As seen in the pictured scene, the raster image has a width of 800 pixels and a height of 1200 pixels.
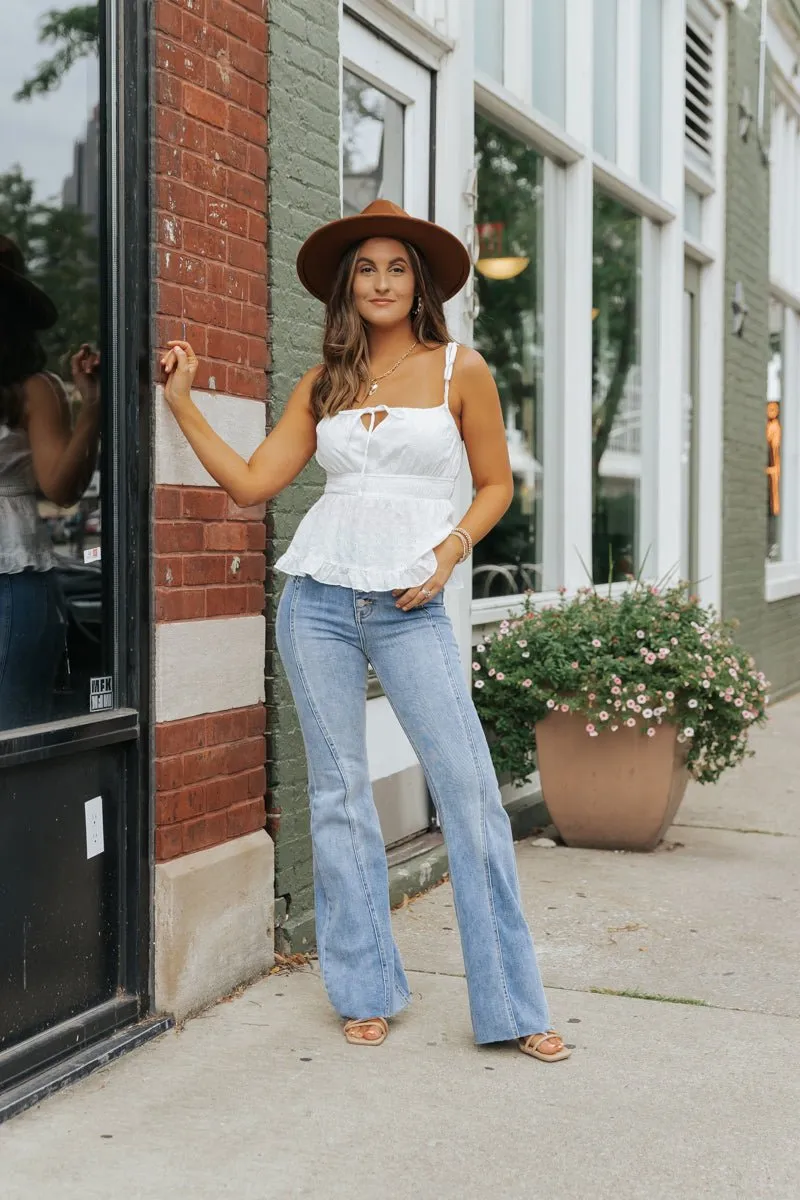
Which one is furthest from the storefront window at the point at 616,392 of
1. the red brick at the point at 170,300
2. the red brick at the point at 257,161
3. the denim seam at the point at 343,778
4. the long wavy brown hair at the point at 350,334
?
the denim seam at the point at 343,778

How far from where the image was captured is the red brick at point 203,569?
3928 millimetres

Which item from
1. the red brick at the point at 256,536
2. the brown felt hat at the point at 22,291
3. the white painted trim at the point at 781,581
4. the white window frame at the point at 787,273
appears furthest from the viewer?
the white window frame at the point at 787,273

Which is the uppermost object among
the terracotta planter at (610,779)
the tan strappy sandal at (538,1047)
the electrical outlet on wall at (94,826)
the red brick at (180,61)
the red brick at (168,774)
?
the red brick at (180,61)

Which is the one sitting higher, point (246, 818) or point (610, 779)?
point (246, 818)

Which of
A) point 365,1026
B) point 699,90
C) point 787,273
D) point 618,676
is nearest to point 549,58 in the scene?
point 699,90

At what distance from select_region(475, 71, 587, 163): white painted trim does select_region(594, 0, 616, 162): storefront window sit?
550 millimetres

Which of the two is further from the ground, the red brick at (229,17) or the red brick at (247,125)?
the red brick at (229,17)

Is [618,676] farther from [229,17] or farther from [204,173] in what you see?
[229,17]

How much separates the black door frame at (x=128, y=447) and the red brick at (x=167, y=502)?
0.09 feet

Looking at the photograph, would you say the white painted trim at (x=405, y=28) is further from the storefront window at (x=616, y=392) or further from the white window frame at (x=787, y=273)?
the white window frame at (x=787, y=273)

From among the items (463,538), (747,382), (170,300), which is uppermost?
(747,382)

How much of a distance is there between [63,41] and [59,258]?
53cm

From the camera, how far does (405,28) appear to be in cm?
534

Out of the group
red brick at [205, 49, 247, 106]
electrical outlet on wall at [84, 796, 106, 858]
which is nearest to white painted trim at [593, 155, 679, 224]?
red brick at [205, 49, 247, 106]
